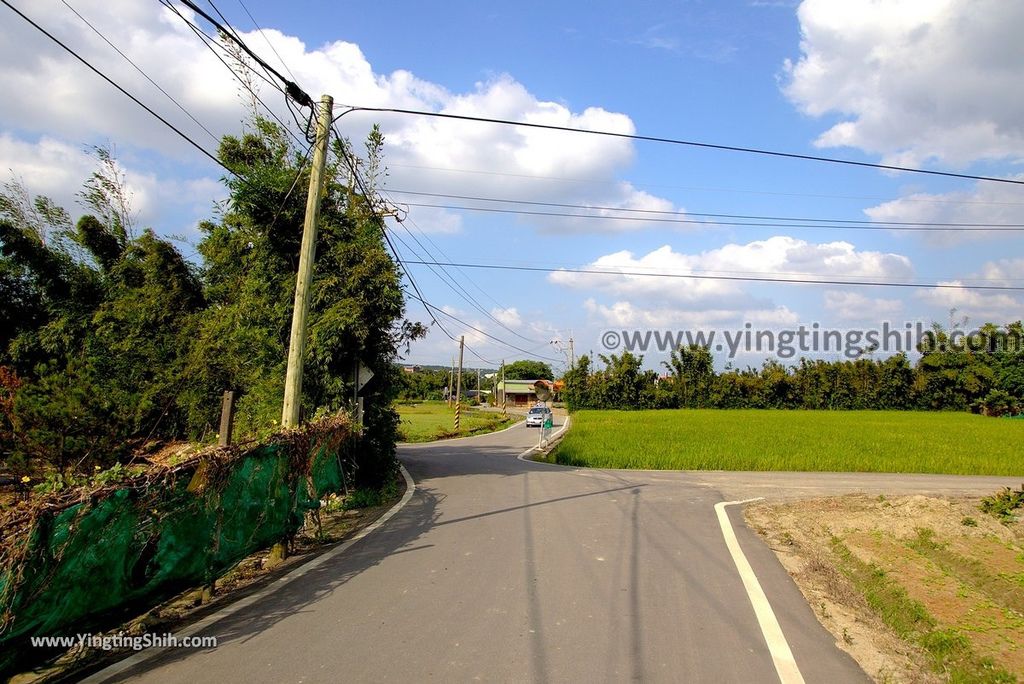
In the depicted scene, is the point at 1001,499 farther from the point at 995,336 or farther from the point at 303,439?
the point at 995,336

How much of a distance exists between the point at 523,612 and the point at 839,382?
7588cm

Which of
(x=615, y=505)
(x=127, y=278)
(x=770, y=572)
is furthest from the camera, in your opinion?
(x=127, y=278)

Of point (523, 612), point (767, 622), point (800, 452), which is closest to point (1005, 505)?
point (767, 622)

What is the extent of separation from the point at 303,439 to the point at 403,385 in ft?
27.7

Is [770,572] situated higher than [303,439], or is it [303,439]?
[303,439]

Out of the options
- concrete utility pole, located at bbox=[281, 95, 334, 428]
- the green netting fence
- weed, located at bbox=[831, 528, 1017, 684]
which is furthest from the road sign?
weed, located at bbox=[831, 528, 1017, 684]

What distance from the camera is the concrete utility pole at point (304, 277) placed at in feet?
31.3

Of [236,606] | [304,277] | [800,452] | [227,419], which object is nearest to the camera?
[236,606]

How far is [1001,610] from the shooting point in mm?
6254

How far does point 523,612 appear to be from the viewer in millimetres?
5547

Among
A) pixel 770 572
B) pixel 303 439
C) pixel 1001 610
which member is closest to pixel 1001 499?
pixel 1001 610

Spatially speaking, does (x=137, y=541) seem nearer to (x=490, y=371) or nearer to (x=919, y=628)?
(x=919, y=628)

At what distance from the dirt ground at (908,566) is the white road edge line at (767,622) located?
1.54 feet

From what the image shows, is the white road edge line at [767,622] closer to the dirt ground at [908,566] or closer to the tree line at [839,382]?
the dirt ground at [908,566]
